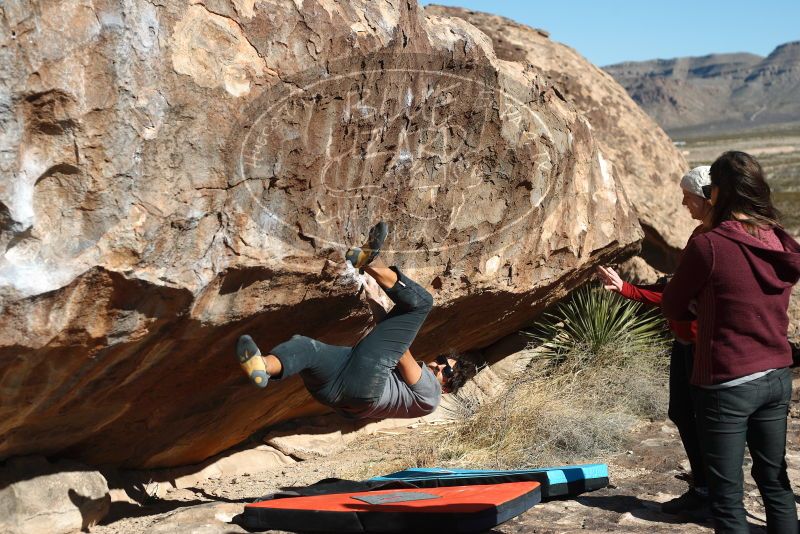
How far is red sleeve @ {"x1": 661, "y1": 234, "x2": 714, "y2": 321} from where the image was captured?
12.6 ft

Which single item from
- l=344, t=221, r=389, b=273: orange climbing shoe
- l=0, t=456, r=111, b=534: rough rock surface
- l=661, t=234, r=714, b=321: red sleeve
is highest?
l=344, t=221, r=389, b=273: orange climbing shoe

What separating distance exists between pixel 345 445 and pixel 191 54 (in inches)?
154

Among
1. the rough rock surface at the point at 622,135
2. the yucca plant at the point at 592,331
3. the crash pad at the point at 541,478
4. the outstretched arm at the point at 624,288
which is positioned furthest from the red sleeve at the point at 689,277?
the rough rock surface at the point at 622,135

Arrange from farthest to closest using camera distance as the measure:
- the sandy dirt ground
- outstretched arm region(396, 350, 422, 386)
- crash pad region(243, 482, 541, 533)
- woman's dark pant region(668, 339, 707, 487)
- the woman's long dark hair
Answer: the sandy dirt ground → woman's dark pant region(668, 339, 707, 487) → outstretched arm region(396, 350, 422, 386) → crash pad region(243, 482, 541, 533) → the woman's long dark hair

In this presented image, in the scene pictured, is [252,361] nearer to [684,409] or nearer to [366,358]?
[366,358]

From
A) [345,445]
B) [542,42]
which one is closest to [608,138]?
[542,42]

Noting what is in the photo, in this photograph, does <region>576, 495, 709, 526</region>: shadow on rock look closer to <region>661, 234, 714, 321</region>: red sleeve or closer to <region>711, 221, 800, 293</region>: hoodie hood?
<region>661, 234, 714, 321</region>: red sleeve

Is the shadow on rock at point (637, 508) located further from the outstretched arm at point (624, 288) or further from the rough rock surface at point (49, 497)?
the rough rock surface at point (49, 497)

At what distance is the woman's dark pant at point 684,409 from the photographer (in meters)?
4.91

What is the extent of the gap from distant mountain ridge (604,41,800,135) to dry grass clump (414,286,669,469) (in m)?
128

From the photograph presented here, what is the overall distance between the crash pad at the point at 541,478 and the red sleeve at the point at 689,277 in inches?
63.5

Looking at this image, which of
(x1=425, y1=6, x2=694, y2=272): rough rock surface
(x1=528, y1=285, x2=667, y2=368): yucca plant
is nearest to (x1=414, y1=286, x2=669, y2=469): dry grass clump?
(x1=528, y1=285, x2=667, y2=368): yucca plant

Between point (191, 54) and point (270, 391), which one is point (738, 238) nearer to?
point (191, 54)

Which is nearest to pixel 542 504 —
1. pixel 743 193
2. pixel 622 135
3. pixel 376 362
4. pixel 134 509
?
pixel 376 362
